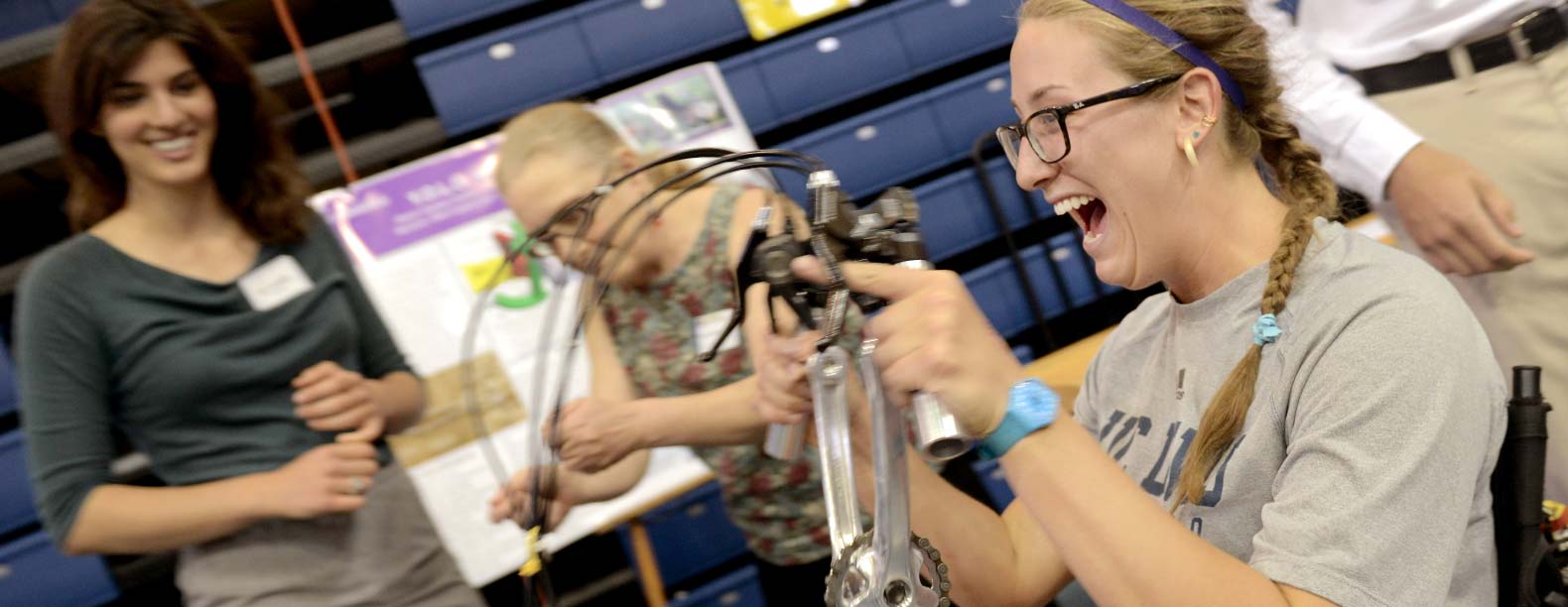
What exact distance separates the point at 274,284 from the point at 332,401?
20cm

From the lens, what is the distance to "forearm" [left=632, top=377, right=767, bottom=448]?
139 cm

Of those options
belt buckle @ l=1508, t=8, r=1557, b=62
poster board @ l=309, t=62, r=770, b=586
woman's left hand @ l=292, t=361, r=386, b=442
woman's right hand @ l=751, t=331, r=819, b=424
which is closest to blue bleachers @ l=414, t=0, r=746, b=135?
poster board @ l=309, t=62, r=770, b=586

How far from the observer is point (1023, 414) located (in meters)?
0.76

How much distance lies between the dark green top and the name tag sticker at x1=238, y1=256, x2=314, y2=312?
2 cm

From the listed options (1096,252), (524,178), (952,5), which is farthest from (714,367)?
(952,5)

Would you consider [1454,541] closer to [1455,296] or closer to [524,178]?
[1455,296]

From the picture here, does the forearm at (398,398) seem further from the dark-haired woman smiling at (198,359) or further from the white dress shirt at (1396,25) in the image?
the white dress shirt at (1396,25)

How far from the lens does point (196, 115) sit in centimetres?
142

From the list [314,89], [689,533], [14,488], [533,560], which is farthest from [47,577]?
[533,560]

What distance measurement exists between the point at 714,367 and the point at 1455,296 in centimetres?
91

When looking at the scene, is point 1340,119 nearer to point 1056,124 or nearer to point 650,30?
point 1056,124

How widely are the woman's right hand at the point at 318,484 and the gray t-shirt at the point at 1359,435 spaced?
939mm

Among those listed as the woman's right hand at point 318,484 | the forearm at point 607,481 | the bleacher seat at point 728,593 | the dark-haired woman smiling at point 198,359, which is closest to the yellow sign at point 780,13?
the bleacher seat at point 728,593

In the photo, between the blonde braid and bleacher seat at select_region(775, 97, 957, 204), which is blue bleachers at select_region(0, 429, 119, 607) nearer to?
bleacher seat at select_region(775, 97, 957, 204)
